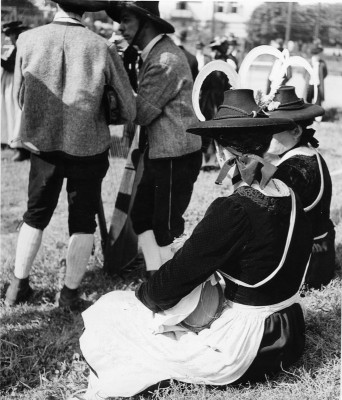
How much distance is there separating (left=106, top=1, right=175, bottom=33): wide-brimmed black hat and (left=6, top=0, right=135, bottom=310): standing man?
0.31m

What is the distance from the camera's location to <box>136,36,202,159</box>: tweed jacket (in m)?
3.48

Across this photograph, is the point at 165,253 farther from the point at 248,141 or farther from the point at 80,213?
the point at 248,141

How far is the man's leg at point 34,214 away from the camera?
3.29 metres

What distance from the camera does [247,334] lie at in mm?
2389

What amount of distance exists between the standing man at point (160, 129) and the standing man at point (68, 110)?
0.90ft

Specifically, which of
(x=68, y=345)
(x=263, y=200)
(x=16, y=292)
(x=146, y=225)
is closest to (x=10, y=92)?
(x=146, y=225)

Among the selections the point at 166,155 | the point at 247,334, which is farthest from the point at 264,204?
the point at 166,155

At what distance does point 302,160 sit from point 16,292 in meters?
1.81

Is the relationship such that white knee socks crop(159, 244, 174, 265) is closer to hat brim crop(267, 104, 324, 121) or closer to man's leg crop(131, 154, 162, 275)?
man's leg crop(131, 154, 162, 275)

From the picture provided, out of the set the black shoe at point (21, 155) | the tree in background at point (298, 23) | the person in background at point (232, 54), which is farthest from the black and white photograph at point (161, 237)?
the tree in background at point (298, 23)

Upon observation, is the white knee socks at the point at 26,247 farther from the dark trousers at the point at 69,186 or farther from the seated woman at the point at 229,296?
the seated woman at the point at 229,296

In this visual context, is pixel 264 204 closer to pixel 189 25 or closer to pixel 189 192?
pixel 189 192

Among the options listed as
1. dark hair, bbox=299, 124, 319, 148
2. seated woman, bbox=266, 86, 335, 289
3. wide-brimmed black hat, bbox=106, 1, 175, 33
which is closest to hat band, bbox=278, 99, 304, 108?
seated woman, bbox=266, 86, 335, 289

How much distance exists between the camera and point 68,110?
3174 mm
